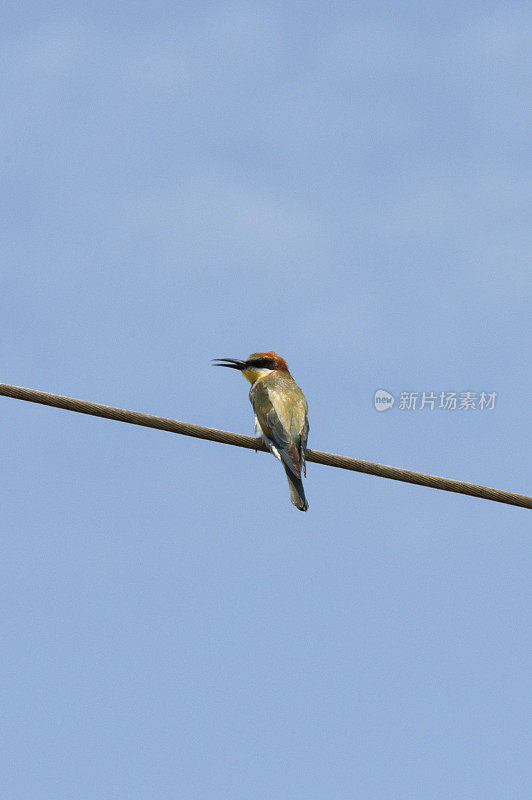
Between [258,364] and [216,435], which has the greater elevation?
[258,364]

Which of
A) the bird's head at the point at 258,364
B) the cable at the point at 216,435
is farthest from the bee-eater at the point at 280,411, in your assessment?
the cable at the point at 216,435

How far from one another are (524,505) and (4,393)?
10.7 ft

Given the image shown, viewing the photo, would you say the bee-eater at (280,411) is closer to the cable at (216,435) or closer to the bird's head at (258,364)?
the bird's head at (258,364)

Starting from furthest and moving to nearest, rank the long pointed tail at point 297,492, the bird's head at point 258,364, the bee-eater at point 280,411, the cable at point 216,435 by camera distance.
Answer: the bird's head at point 258,364, the bee-eater at point 280,411, the long pointed tail at point 297,492, the cable at point 216,435

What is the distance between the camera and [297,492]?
829 cm

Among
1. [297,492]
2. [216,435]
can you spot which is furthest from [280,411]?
[216,435]

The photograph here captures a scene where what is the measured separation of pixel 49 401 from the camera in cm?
645

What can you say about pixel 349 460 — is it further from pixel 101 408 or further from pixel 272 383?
pixel 272 383

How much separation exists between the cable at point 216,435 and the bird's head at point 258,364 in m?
3.98

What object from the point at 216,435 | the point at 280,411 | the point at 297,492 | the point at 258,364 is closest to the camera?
the point at 216,435

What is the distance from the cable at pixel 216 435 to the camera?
254 inches

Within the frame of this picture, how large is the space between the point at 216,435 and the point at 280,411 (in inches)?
104

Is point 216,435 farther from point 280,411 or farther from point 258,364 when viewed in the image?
point 258,364

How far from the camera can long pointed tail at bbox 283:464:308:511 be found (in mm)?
8219
